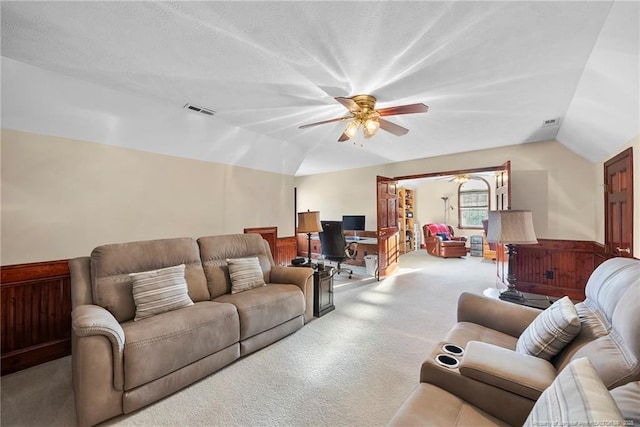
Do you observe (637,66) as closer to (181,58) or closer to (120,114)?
(181,58)

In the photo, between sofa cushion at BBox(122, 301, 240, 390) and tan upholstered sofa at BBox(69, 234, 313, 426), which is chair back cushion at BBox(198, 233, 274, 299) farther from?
sofa cushion at BBox(122, 301, 240, 390)

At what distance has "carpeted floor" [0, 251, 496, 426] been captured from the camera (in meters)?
1.77

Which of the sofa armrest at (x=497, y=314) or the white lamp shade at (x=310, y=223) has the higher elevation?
the white lamp shade at (x=310, y=223)

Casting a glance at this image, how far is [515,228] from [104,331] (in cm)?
354

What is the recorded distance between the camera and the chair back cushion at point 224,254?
2885mm

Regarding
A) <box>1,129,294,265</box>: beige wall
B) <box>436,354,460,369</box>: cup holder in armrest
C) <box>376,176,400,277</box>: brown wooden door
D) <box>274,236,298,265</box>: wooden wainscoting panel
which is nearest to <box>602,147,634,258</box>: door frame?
<box>436,354,460,369</box>: cup holder in armrest

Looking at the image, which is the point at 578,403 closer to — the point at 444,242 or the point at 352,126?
the point at 352,126

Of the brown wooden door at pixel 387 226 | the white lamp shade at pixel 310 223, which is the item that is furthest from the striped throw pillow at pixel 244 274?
the brown wooden door at pixel 387 226

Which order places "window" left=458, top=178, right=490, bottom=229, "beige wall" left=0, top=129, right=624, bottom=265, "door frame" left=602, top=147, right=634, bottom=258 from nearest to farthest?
"beige wall" left=0, top=129, right=624, bottom=265, "door frame" left=602, top=147, right=634, bottom=258, "window" left=458, top=178, right=490, bottom=229

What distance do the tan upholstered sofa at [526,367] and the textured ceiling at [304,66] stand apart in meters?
1.55

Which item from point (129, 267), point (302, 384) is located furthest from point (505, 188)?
point (129, 267)

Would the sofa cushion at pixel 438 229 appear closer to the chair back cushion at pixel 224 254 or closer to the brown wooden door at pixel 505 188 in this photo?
the brown wooden door at pixel 505 188

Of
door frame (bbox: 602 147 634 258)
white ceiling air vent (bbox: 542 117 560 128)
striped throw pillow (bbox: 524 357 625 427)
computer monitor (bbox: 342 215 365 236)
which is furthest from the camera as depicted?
computer monitor (bbox: 342 215 365 236)

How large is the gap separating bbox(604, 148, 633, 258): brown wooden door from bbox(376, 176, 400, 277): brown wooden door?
3162 millimetres
